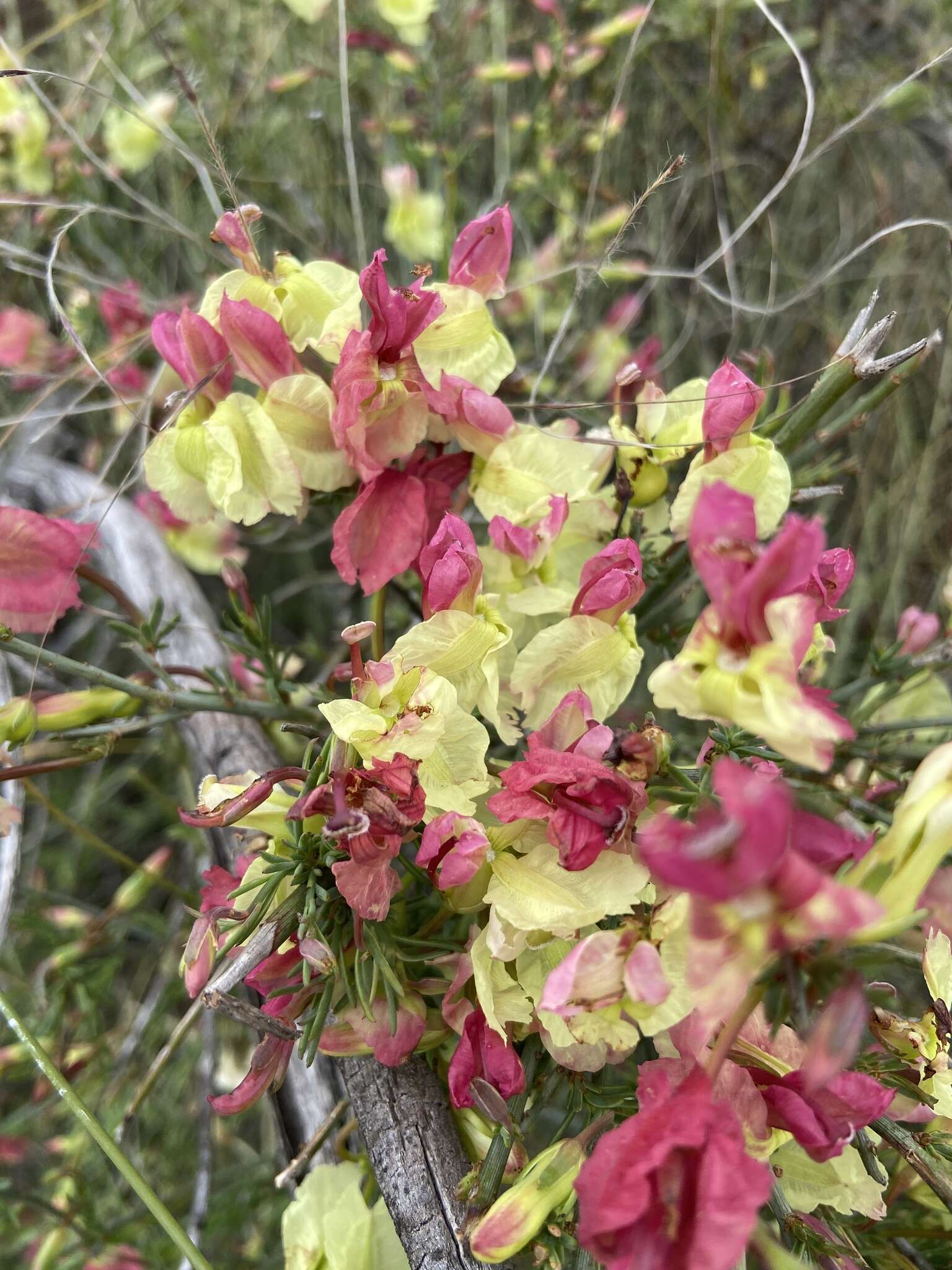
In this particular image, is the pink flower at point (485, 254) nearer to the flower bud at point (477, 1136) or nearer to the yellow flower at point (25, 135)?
the flower bud at point (477, 1136)

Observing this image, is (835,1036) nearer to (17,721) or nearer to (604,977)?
(604,977)

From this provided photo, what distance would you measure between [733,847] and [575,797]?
0.12 metres

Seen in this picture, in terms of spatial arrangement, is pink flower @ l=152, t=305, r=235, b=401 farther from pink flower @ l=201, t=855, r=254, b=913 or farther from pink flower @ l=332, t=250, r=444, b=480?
pink flower @ l=201, t=855, r=254, b=913

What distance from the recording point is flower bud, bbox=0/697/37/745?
463 millimetres

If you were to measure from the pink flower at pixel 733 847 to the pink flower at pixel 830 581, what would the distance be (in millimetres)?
158

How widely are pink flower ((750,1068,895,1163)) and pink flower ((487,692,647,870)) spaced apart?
11 cm

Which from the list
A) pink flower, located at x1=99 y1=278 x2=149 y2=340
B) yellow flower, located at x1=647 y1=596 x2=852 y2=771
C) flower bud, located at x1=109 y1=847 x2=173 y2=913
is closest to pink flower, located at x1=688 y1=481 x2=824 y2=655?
yellow flower, located at x1=647 y1=596 x2=852 y2=771

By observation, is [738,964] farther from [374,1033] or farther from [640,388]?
[640,388]

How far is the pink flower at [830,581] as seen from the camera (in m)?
0.39

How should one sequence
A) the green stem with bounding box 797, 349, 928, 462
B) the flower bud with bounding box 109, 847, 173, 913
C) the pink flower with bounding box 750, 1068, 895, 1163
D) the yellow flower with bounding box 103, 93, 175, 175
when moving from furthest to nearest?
the yellow flower with bounding box 103, 93, 175, 175
the flower bud with bounding box 109, 847, 173, 913
the green stem with bounding box 797, 349, 928, 462
the pink flower with bounding box 750, 1068, 895, 1163

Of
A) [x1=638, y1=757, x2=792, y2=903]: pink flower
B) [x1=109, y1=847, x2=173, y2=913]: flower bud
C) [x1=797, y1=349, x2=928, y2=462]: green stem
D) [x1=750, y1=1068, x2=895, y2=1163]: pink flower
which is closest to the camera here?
[x1=638, y1=757, x2=792, y2=903]: pink flower

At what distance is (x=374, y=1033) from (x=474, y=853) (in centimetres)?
11

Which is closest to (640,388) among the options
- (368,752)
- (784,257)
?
(368,752)

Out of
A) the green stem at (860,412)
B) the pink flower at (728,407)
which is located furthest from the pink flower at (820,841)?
the green stem at (860,412)
